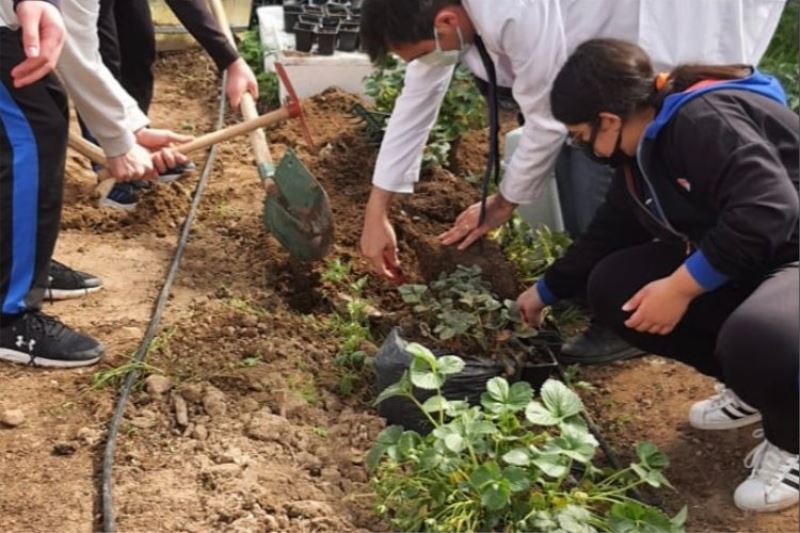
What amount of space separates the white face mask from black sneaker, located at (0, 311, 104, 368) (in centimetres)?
131

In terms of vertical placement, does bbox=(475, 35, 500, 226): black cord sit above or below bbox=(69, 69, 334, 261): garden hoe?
above

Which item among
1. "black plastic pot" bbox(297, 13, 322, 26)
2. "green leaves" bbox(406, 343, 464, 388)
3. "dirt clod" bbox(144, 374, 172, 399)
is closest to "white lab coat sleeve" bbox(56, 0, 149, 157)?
"dirt clod" bbox(144, 374, 172, 399)

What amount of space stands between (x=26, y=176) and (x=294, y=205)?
95 cm

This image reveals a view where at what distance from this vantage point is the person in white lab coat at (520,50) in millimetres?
2691

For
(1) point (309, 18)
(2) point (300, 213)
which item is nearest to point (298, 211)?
(2) point (300, 213)

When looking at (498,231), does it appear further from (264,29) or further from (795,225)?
(264,29)

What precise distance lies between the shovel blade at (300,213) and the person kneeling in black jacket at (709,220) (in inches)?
40.9

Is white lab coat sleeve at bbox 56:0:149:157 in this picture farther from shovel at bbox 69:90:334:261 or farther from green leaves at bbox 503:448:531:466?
green leaves at bbox 503:448:531:466

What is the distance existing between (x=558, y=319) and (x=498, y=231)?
0.38 m

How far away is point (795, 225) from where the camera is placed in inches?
91.3

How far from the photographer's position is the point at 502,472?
2232 millimetres

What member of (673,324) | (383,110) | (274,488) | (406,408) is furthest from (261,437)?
(383,110)

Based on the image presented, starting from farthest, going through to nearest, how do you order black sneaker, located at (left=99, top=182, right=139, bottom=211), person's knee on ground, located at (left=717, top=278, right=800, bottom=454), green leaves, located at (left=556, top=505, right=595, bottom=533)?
black sneaker, located at (left=99, top=182, right=139, bottom=211) → person's knee on ground, located at (left=717, top=278, right=800, bottom=454) → green leaves, located at (left=556, top=505, right=595, bottom=533)

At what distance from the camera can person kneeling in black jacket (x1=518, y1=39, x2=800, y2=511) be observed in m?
2.26
